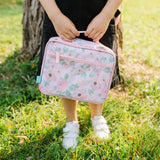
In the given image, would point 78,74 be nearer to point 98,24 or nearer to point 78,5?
point 98,24

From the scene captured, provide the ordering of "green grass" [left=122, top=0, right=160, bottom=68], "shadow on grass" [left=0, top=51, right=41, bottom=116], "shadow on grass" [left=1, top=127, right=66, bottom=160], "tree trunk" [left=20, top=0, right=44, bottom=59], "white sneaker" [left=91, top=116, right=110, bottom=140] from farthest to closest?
1. "green grass" [left=122, top=0, right=160, bottom=68]
2. "tree trunk" [left=20, top=0, right=44, bottom=59]
3. "shadow on grass" [left=0, top=51, right=41, bottom=116]
4. "white sneaker" [left=91, top=116, right=110, bottom=140]
5. "shadow on grass" [left=1, top=127, right=66, bottom=160]

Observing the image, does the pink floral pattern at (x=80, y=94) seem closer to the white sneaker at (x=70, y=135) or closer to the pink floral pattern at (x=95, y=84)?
the pink floral pattern at (x=95, y=84)

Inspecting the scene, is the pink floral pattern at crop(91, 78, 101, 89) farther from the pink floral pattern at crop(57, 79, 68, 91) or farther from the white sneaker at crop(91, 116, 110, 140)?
the white sneaker at crop(91, 116, 110, 140)

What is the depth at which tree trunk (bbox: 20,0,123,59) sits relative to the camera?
7.59ft

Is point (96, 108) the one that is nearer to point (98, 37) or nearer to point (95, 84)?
point (95, 84)

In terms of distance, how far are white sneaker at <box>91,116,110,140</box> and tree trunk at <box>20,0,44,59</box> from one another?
3.95 ft

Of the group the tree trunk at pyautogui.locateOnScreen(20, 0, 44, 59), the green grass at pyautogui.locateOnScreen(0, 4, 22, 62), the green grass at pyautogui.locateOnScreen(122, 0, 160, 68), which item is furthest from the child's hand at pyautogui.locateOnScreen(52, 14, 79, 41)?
the green grass at pyautogui.locateOnScreen(0, 4, 22, 62)

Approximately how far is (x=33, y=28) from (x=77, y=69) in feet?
4.37

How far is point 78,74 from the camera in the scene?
53.3 inches

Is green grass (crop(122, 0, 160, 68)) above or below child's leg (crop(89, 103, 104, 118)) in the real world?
above

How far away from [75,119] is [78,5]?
90cm

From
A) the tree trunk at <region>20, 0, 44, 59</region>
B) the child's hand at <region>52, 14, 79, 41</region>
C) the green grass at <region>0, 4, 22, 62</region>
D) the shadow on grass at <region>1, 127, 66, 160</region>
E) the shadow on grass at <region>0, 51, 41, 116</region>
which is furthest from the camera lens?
the green grass at <region>0, 4, 22, 62</region>

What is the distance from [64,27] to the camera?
1309 mm

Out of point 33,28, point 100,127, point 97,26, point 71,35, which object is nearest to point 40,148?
point 100,127
